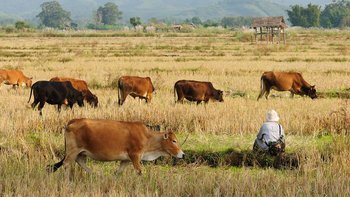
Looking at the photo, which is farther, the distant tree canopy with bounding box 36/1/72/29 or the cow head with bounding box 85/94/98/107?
the distant tree canopy with bounding box 36/1/72/29

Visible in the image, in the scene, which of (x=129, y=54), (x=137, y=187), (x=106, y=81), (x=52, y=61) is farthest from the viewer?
(x=129, y=54)

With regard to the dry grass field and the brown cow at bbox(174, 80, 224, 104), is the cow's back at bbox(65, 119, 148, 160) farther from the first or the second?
the brown cow at bbox(174, 80, 224, 104)

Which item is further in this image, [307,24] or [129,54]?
[307,24]

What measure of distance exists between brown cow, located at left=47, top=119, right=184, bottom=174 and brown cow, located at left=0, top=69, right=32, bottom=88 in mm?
11097

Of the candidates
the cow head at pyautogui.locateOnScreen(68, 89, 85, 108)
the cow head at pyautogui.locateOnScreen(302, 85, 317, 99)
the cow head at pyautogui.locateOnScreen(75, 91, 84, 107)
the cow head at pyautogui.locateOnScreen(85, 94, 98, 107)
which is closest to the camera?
the cow head at pyautogui.locateOnScreen(68, 89, 85, 108)

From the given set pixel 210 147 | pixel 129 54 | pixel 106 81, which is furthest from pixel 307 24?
pixel 210 147

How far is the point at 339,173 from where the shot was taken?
7.43 meters

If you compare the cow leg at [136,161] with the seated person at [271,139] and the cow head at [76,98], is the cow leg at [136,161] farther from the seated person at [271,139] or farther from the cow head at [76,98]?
the cow head at [76,98]

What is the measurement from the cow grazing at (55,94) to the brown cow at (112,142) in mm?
5398

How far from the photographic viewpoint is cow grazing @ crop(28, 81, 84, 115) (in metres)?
12.7

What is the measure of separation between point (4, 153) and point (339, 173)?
4.69m

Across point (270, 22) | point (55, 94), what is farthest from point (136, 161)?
point (270, 22)

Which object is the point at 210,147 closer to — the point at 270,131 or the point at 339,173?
the point at 270,131

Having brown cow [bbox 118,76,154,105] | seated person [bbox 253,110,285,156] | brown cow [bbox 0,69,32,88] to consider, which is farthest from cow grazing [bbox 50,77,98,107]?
seated person [bbox 253,110,285,156]
